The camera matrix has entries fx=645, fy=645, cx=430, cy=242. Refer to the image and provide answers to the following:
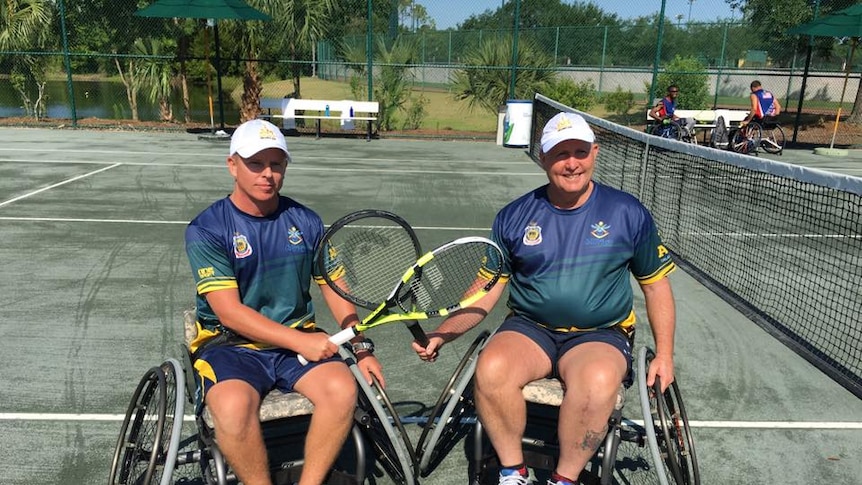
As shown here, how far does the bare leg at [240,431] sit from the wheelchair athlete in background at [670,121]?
1439 centimetres

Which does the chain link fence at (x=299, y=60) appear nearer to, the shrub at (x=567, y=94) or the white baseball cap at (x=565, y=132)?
the shrub at (x=567, y=94)

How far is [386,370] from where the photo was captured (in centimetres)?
422

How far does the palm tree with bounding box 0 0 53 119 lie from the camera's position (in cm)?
1708

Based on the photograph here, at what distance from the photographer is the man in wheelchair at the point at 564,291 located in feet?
8.81

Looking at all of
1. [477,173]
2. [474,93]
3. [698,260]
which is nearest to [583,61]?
[474,93]

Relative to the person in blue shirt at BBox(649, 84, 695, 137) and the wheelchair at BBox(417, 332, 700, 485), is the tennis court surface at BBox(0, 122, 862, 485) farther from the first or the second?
the person in blue shirt at BBox(649, 84, 695, 137)

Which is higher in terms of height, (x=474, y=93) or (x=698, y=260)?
(x=474, y=93)

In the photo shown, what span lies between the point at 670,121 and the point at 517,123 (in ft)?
12.0

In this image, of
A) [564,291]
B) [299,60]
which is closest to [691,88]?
[299,60]

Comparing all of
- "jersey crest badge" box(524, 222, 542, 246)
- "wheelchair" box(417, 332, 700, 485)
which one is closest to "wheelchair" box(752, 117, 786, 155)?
"jersey crest badge" box(524, 222, 542, 246)

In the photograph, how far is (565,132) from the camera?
2873mm

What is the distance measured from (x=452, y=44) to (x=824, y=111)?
16.6 m

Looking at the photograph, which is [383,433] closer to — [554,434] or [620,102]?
[554,434]

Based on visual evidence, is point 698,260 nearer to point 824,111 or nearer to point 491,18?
point 824,111
